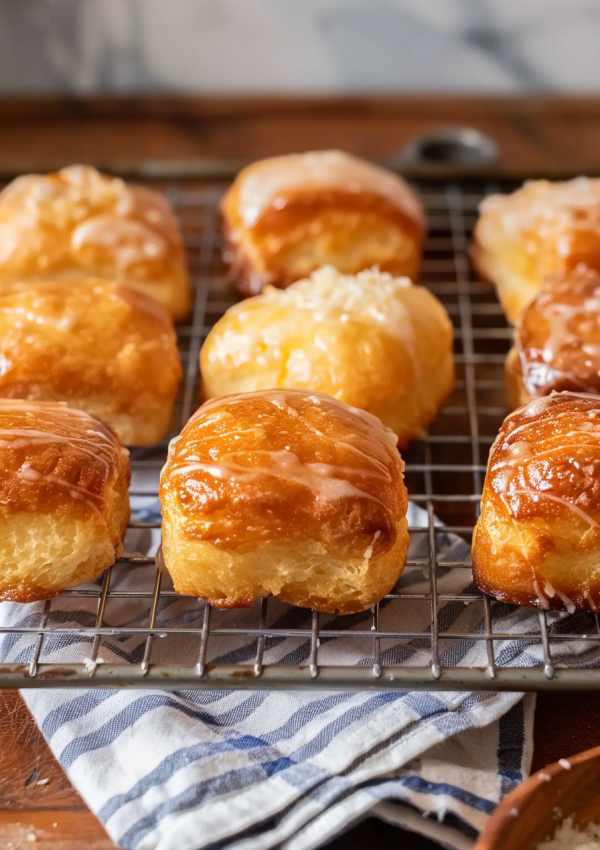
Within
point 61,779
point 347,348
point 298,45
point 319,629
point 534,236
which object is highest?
point 298,45

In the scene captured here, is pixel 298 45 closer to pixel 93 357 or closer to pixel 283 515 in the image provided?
pixel 93 357

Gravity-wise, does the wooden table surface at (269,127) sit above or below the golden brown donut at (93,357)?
above

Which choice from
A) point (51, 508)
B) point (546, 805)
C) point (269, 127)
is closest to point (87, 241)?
point (51, 508)

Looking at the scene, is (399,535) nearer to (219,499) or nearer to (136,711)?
(219,499)

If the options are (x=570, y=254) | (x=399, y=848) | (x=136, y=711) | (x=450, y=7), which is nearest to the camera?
(x=399, y=848)

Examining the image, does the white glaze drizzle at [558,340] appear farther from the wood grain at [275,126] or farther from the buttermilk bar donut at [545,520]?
the wood grain at [275,126]

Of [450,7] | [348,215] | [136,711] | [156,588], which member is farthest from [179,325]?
[450,7]

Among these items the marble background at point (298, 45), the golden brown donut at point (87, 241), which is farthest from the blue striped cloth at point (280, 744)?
the marble background at point (298, 45)
